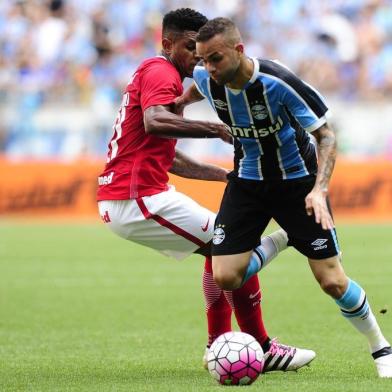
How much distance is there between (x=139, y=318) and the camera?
34.3ft

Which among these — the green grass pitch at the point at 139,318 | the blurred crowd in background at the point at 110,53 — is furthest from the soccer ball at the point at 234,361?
the blurred crowd in background at the point at 110,53

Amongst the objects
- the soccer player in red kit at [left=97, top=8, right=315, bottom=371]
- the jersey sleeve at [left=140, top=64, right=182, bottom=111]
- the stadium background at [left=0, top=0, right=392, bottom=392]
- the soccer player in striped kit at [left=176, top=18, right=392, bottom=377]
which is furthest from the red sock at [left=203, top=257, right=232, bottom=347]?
the stadium background at [left=0, top=0, right=392, bottom=392]

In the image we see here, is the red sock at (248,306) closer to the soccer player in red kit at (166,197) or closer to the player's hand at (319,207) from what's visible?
the soccer player in red kit at (166,197)

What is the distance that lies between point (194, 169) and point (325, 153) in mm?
1716

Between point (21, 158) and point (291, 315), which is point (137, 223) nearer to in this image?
point (291, 315)

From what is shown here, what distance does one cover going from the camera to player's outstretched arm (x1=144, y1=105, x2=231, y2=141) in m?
7.19

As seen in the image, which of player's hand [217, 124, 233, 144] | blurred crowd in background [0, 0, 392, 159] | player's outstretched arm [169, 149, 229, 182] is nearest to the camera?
player's hand [217, 124, 233, 144]

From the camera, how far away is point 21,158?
875 inches

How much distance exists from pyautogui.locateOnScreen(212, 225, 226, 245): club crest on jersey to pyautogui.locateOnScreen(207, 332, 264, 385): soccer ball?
0.66 meters

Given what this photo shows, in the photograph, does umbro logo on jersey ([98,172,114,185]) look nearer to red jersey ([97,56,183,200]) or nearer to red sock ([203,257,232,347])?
red jersey ([97,56,183,200])

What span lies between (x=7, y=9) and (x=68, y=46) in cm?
218

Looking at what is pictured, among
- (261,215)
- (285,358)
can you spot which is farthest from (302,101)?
(285,358)

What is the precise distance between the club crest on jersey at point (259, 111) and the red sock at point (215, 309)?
1.41 meters

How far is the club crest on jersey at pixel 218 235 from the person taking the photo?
7.06 meters
